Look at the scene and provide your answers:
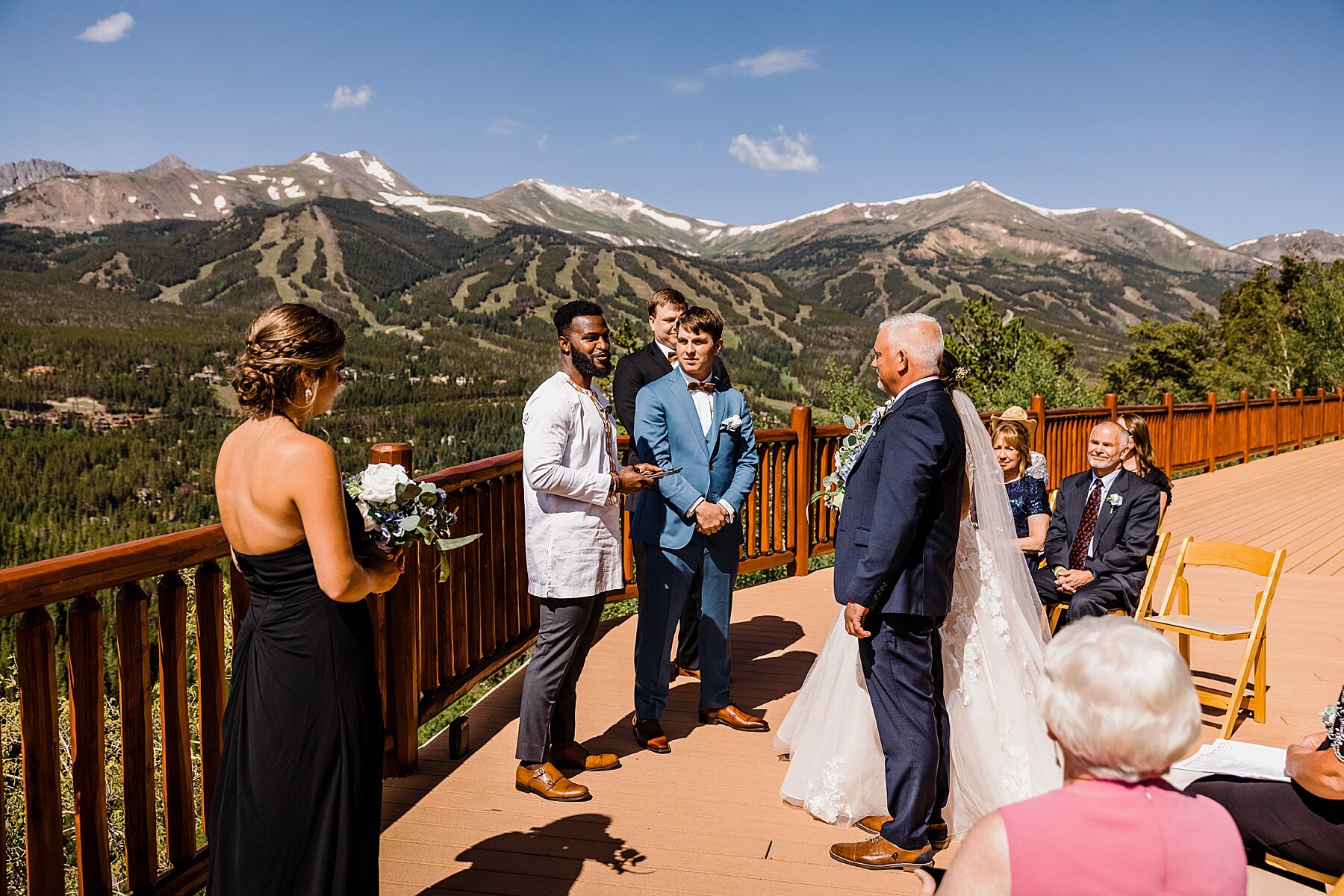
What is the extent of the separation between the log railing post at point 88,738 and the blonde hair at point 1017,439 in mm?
4403

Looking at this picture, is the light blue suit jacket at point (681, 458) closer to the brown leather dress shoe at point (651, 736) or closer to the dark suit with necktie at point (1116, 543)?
the brown leather dress shoe at point (651, 736)

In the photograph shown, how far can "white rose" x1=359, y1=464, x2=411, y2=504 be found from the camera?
2.40 metres

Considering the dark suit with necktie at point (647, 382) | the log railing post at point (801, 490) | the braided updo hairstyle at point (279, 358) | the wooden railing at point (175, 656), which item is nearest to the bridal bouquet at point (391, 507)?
the braided updo hairstyle at point (279, 358)

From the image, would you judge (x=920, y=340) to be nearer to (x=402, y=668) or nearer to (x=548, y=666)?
(x=548, y=666)

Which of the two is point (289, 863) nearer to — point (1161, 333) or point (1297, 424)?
point (1297, 424)

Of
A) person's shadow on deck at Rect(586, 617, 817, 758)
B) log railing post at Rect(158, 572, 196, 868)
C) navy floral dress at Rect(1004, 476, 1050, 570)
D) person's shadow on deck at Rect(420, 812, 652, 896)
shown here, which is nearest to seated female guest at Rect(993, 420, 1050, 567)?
navy floral dress at Rect(1004, 476, 1050, 570)

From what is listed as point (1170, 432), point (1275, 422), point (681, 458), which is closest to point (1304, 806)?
point (681, 458)

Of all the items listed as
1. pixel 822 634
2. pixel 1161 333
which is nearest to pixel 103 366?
pixel 1161 333

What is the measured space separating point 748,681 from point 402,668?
2154 mm

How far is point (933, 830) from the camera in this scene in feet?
11.4

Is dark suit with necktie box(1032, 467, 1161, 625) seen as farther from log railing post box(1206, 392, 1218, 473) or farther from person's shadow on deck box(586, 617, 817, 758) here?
log railing post box(1206, 392, 1218, 473)

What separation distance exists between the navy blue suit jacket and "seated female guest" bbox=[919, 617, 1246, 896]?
151 cm

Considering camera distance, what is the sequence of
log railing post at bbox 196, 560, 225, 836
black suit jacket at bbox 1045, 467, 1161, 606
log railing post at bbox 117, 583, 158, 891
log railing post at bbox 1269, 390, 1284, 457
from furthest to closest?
log railing post at bbox 1269, 390, 1284, 457, black suit jacket at bbox 1045, 467, 1161, 606, log railing post at bbox 196, 560, 225, 836, log railing post at bbox 117, 583, 158, 891

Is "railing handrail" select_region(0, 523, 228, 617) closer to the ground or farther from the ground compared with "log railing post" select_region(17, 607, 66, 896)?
farther from the ground
